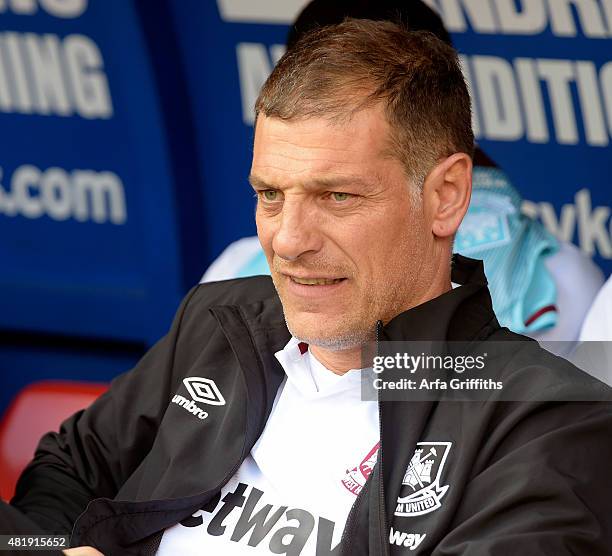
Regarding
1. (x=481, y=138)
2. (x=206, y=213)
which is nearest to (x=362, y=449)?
(x=481, y=138)

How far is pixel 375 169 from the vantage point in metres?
1.85

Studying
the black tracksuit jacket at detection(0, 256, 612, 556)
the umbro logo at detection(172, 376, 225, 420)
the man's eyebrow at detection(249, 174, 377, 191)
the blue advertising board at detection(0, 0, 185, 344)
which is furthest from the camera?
the blue advertising board at detection(0, 0, 185, 344)

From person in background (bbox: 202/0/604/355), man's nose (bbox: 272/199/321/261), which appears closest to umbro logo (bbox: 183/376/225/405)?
man's nose (bbox: 272/199/321/261)

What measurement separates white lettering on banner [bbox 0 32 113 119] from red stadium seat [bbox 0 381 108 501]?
1.36m

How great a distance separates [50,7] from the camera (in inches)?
149

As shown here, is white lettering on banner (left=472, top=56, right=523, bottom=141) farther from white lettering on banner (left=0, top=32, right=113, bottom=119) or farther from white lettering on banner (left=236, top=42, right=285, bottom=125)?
white lettering on banner (left=0, top=32, right=113, bottom=119)

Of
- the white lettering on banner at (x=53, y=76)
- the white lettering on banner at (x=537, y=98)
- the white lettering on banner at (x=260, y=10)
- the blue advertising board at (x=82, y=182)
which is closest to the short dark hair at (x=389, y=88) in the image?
the white lettering on banner at (x=537, y=98)

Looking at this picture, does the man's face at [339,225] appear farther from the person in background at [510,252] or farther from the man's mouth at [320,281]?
the person in background at [510,252]

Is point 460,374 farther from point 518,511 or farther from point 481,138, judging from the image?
point 481,138

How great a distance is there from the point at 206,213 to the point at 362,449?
6.71 feet

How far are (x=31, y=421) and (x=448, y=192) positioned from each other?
118cm

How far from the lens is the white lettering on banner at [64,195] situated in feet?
12.9

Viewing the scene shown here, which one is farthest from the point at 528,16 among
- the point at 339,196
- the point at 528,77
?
the point at 339,196

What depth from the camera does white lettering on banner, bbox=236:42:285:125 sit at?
3.64 m
